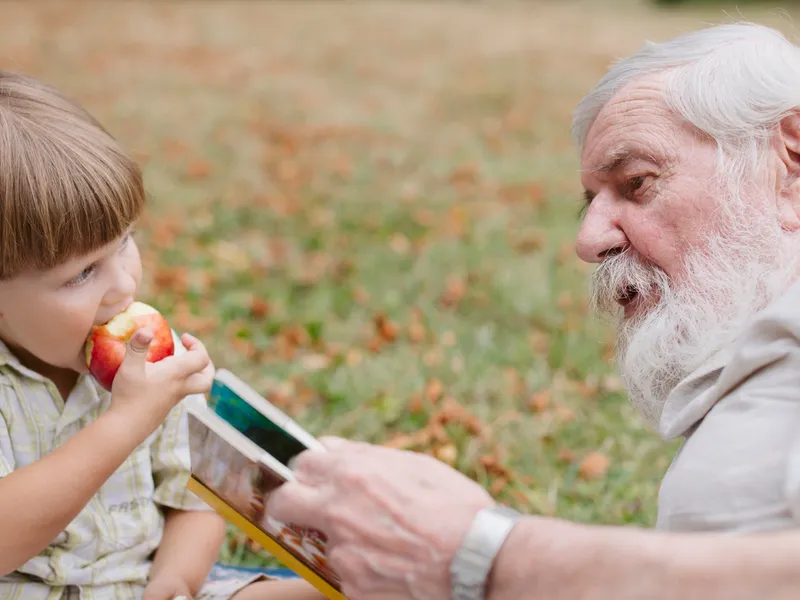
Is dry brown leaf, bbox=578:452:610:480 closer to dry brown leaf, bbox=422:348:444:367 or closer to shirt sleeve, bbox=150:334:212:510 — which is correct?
dry brown leaf, bbox=422:348:444:367

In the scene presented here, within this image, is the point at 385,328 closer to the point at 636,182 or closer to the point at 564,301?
the point at 564,301

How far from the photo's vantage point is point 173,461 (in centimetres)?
251

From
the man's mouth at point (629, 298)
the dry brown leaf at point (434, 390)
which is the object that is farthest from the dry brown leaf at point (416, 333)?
the man's mouth at point (629, 298)

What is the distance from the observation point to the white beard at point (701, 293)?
6.97 feet

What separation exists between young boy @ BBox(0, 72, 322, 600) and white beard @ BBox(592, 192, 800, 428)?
102 centimetres

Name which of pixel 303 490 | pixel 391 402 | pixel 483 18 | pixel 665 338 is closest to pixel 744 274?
pixel 665 338

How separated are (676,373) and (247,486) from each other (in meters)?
1.01

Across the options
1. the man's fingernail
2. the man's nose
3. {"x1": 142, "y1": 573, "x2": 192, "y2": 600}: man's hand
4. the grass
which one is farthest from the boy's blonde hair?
the grass

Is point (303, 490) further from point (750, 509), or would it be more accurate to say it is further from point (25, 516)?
point (750, 509)

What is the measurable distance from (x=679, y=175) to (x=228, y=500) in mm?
1261

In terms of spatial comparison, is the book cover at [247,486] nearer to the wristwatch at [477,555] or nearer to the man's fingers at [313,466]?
the man's fingers at [313,466]

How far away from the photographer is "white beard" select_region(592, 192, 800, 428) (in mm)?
2123

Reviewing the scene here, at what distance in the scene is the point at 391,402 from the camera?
4414 millimetres

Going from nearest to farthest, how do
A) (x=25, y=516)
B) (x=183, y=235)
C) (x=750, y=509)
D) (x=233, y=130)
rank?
(x=750, y=509), (x=25, y=516), (x=183, y=235), (x=233, y=130)
